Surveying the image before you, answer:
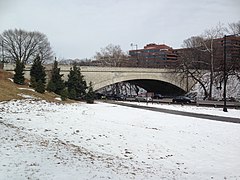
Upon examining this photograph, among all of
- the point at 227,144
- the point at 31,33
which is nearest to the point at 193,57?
the point at 31,33

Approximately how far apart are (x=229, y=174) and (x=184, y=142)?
3946 millimetres

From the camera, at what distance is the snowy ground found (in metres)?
7.23

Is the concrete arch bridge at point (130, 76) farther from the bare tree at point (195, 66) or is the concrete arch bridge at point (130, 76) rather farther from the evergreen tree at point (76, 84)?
the evergreen tree at point (76, 84)

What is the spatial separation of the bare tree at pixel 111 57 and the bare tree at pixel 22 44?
2477cm

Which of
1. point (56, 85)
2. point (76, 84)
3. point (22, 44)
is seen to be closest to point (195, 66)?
point (76, 84)

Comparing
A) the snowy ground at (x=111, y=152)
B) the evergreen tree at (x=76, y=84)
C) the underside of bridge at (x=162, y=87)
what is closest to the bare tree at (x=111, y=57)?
the underside of bridge at (x=162, y=87)

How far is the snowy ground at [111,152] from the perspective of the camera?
7.23 meters

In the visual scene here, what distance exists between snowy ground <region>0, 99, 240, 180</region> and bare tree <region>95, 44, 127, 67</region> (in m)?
73.7

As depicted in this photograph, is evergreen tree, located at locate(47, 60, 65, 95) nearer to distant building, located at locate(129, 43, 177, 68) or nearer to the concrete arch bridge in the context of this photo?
the concrete arch bridge

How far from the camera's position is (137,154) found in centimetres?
1020

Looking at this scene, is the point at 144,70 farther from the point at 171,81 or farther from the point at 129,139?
the point at 129,139

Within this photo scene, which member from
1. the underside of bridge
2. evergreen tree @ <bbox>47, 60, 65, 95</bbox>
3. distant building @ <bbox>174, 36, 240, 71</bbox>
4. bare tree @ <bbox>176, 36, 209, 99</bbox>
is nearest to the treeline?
evergreen tree @ <bbox>47, 60, 65, 95</bbox>

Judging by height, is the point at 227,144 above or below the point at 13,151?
below

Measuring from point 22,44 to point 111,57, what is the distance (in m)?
31.7
